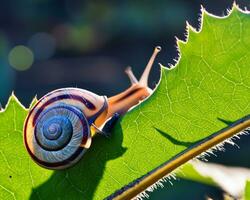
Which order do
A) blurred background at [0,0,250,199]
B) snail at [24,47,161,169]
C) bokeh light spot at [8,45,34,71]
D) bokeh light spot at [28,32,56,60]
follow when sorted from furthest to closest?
bokeh light spot at [28,32,56,60], blurred background at [0,0,250,199], bokeh light spot at [8,45,34,71], snail at [24,47,161,169]

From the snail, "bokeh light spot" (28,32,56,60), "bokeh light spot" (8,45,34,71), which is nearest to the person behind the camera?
the snail

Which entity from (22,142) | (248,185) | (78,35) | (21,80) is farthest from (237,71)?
(78,35)

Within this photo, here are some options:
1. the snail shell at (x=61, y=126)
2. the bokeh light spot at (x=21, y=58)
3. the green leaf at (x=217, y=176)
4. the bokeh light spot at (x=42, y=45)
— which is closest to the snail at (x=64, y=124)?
the snail shell at (x=61, y=126)

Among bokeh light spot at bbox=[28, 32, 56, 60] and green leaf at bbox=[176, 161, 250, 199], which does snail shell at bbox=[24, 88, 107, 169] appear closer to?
green leaf at bbox=[176, 161, 250, 199]

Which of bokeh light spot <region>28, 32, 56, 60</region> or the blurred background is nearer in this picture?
the blurred background

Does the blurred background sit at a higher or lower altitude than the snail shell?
higher

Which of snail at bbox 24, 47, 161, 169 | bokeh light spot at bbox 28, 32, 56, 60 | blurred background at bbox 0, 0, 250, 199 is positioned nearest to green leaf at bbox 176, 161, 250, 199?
snail at bbox 24, 47, 161, 169

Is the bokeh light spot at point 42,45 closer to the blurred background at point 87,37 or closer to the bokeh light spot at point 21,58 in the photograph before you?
the blurred background at point 87,37
